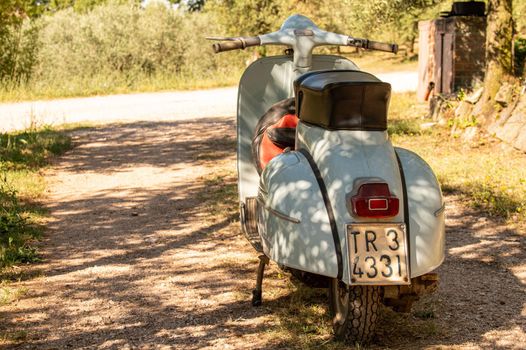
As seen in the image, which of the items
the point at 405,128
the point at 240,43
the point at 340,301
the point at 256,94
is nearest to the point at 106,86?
the point at 405,128

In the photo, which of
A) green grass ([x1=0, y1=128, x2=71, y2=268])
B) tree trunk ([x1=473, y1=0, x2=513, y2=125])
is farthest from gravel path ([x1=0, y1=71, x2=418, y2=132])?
tree trunk ([x1=473, y1=0, x2=513, y2=125])

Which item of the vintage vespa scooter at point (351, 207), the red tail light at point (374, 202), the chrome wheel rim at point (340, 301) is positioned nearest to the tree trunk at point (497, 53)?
the vintage vespa scooter at point (351, 207)

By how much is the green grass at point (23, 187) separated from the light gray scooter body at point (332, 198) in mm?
2725

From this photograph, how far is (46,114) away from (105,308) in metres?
12.3

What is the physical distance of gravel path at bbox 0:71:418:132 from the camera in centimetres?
1587

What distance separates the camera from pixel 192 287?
217 inches

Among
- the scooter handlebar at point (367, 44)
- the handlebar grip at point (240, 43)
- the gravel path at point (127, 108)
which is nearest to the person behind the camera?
the handlebar grip at point (240, 43)

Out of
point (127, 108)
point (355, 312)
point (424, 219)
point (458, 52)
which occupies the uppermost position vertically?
point (458, 52)

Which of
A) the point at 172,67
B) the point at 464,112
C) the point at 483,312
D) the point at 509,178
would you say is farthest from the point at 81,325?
the point at 172,67

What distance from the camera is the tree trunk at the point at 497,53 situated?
11.4m

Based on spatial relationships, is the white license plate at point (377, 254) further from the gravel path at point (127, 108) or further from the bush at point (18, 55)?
the bush at point (18, 55)

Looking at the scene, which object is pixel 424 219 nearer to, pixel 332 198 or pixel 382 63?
pixel 332 198

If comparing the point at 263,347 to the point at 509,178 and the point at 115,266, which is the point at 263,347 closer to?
the point at 115,266

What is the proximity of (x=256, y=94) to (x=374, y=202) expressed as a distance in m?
Answer: 2.07
